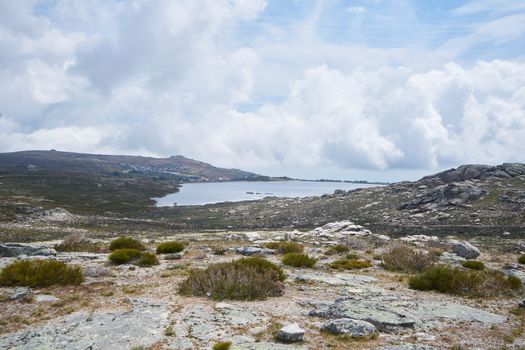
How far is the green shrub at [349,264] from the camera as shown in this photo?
18.9m

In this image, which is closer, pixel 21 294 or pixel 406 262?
pixel 21 294

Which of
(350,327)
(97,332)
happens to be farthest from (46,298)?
(350,327)

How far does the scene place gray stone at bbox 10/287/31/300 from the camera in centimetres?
1159

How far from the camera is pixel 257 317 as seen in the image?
10625mm

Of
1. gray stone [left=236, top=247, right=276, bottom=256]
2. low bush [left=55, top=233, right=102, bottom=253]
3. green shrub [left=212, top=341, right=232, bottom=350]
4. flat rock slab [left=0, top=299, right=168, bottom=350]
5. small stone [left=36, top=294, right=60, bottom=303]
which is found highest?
green shrub [left=212, top=341, right=232, bottom=350]

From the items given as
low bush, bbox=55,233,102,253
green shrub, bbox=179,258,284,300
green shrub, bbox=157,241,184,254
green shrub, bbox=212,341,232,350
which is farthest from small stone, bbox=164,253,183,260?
green shrub, bbox=212,341,232,350

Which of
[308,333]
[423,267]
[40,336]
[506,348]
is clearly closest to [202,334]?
[308,333]

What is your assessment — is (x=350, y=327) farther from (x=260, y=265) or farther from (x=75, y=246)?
(x=75, y=246)

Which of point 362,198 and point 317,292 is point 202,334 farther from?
point 362,198

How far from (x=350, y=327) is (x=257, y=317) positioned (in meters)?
2.35

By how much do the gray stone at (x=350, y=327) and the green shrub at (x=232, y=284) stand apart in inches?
127

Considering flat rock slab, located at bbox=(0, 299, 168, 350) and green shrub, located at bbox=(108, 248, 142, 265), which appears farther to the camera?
green shrub, located at bbox=(108, 248, 142, 265)

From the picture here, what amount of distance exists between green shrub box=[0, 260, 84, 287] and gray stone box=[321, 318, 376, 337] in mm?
8331

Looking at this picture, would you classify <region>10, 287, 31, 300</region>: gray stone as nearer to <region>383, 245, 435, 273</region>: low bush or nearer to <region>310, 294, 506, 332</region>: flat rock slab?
<region>310, 294, 506, 332</region>: flat rock slab
